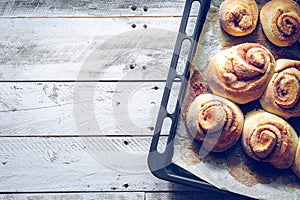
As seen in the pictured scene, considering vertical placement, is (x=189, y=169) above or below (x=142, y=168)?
above

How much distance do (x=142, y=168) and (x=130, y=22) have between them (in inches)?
17.5

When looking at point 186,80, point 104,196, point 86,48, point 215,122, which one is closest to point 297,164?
point 215,122

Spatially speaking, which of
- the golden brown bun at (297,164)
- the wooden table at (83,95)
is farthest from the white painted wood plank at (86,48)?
the golden brown bun at (297,164)

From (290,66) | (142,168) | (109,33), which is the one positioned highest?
(290,66)

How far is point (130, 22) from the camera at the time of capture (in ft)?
4.46

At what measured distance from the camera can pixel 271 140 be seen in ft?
3.58

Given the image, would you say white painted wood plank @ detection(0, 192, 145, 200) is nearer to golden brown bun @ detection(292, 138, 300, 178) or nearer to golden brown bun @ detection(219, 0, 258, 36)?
golden brown bun @ detection(292, 138, 300, 178)

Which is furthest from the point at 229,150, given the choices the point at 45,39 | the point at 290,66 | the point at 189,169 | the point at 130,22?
the point at 45,39

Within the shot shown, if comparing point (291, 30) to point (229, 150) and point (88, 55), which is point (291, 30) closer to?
point (229, 150)

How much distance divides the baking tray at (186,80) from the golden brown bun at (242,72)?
6cm

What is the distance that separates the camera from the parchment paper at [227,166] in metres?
1.11

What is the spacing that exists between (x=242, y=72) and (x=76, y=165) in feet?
1.79

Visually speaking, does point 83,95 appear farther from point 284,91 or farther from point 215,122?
point 284,91

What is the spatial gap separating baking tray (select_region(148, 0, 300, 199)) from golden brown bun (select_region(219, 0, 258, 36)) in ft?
0.10
